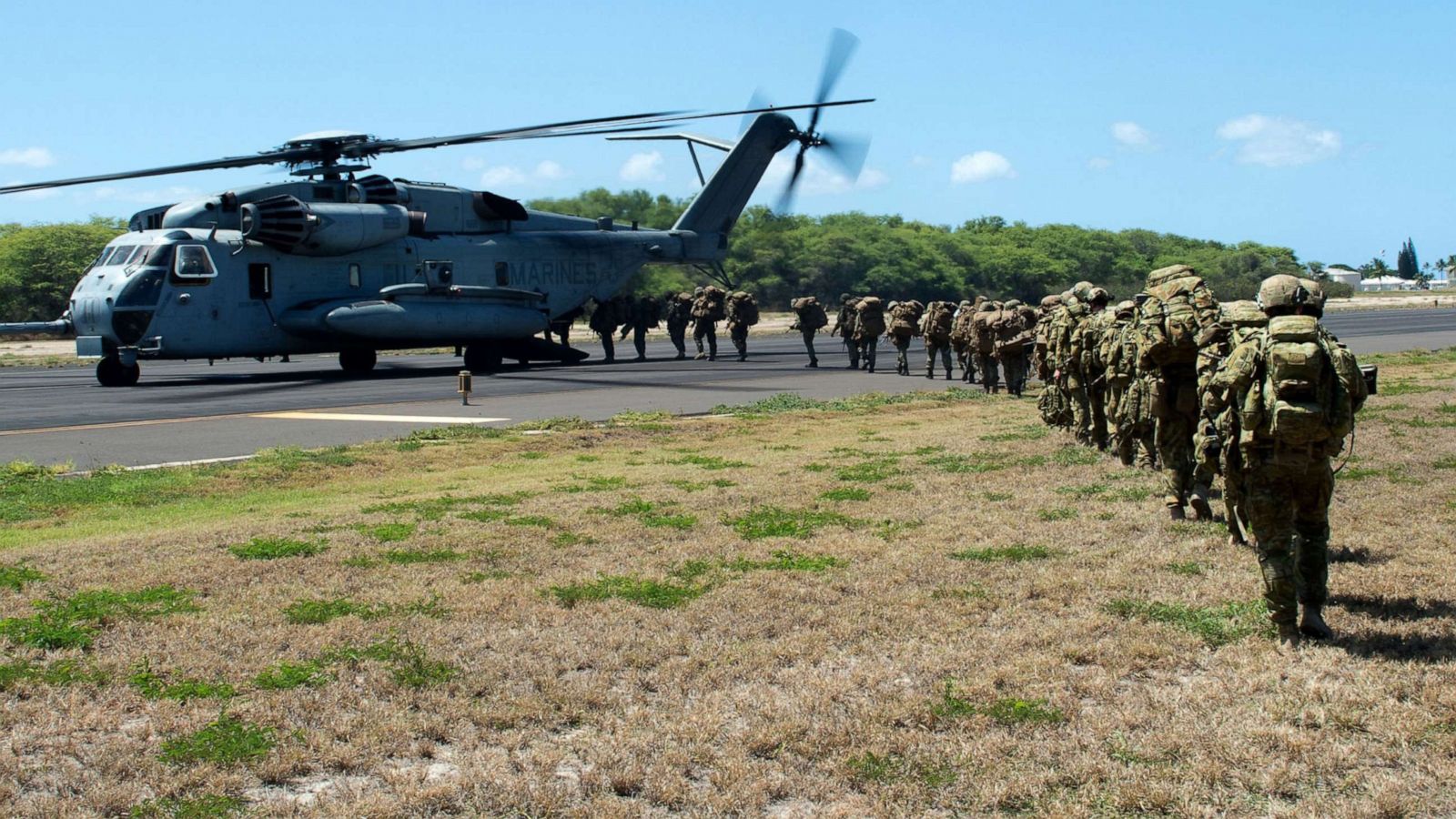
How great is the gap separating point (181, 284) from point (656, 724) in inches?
860

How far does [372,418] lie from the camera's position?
19.2m

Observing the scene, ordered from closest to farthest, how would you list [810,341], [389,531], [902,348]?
1. [389,531]
2. [902,348]
3. [810,341]

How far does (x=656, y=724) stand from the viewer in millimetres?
5605

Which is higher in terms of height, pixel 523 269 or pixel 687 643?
pixel 523 269

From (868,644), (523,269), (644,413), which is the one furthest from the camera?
(523,269)

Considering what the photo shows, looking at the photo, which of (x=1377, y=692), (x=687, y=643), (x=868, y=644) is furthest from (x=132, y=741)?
(x=1377, y=692)

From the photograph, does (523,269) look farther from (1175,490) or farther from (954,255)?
(954,255)

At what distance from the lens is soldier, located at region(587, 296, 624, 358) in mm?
34938

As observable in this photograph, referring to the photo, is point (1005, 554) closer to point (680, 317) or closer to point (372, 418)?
point (372, 418)

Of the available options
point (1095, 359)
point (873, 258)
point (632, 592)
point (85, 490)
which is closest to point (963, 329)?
point (1095, 359)

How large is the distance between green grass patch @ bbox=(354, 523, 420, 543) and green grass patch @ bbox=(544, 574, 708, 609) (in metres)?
2.06

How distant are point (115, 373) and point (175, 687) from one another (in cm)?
2173

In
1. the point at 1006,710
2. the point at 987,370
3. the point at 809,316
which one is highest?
the point at 809,316

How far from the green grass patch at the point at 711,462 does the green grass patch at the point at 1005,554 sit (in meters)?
4.98
